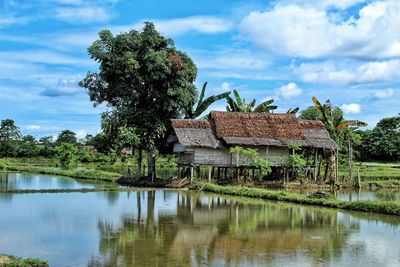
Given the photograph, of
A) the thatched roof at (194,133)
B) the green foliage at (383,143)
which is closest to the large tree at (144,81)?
the thatched roof at (194,133)

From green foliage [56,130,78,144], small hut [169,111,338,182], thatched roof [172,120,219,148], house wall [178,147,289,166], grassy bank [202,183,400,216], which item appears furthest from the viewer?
green foliage [56,130,78,144]

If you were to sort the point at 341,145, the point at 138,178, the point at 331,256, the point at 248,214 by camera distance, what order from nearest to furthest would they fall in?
the point at 331,256
the point at 248,214
the point at 138,178
the point at 341,145

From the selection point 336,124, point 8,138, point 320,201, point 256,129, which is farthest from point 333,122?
point 8,138

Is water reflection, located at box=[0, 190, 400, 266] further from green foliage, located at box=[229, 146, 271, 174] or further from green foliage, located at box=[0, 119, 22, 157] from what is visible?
green foliage, located at box=[0, 119, 22, 157]

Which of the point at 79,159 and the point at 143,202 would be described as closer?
the point at 143,202

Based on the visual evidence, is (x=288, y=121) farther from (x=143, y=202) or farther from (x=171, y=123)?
(x=143, y=202)

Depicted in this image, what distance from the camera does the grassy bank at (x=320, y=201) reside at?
19.1 meters

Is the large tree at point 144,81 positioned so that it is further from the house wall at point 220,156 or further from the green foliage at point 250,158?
the green foliage at point 250,158

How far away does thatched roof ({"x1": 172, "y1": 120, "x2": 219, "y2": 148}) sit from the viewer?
32.2 m

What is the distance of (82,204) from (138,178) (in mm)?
14637

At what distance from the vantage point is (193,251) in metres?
11.7

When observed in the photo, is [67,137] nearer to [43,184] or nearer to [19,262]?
[43,184]

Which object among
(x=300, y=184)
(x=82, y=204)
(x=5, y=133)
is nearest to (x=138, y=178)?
(x=300, y=184)

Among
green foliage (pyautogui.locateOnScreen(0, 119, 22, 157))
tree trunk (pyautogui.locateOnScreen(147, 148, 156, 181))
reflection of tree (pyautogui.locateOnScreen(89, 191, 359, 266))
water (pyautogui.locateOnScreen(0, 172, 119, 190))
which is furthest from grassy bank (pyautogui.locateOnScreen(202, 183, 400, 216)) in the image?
green foliage (pyautogui.locateOnScreen(0, 119, 22, 157))
